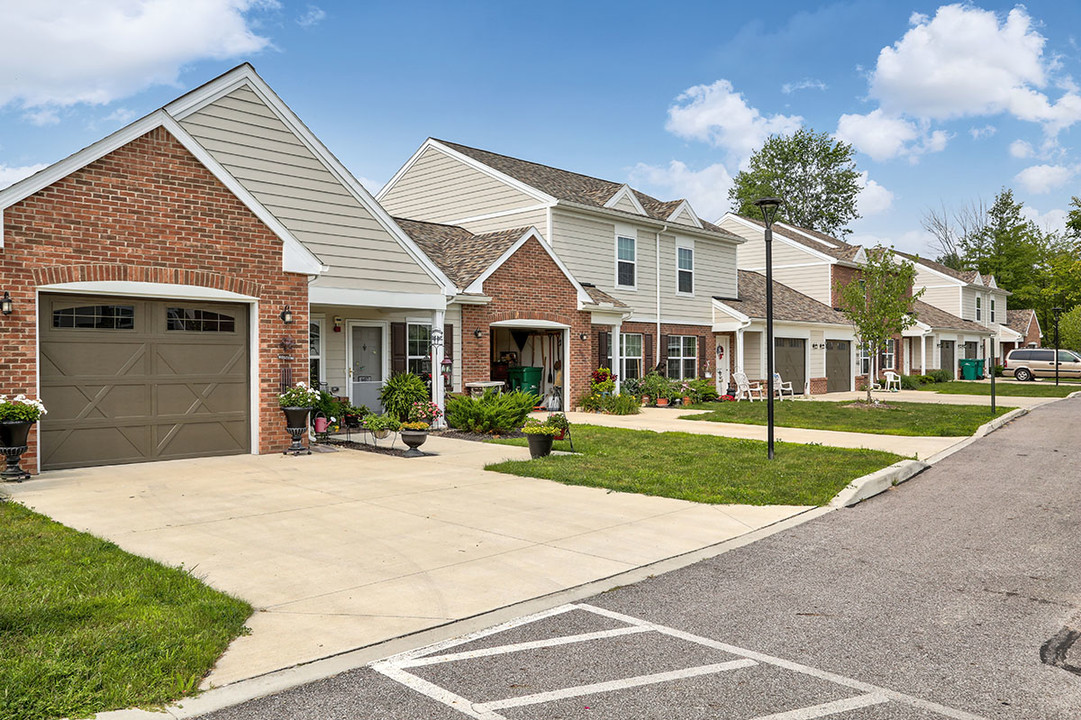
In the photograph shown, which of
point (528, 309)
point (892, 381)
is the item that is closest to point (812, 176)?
point (892, 381)

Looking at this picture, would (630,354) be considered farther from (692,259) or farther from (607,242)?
(692,259)

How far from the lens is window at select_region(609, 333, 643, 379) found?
24.5 m

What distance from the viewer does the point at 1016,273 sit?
6606 cm

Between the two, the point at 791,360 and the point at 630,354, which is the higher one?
the point at 630,354

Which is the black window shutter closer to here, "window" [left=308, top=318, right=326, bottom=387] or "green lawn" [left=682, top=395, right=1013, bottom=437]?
"window" [left=308, top=318, right=326, bottom=387]

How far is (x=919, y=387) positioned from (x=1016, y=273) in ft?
125

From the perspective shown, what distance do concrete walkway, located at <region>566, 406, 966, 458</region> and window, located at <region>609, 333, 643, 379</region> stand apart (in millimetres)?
3630

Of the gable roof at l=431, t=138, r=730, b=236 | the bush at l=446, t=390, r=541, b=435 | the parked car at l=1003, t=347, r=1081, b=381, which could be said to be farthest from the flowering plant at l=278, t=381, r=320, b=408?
the parked car at l=1003, t=347, r=1081, b=381

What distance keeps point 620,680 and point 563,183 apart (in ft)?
73.4

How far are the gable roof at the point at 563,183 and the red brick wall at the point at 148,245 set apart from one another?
38.6ft

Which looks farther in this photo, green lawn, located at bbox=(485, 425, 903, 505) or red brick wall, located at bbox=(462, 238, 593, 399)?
red brick wall, located at bbox=(462, 238, 593, 399)

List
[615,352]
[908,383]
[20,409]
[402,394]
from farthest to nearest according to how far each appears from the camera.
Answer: [908,383], [615,352], [402,394], [20,409]

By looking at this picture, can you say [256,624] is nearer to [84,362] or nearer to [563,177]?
[84,362]

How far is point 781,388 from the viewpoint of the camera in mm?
28703
